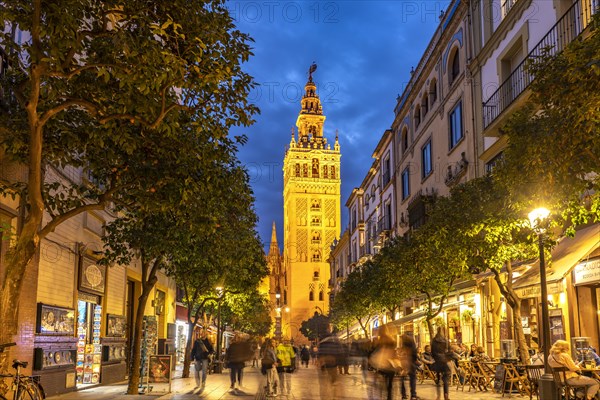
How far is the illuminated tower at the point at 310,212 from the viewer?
119250mm

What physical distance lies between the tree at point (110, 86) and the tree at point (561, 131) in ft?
14.7

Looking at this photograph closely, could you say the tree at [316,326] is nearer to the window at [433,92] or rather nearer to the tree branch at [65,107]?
the window at [433,92]

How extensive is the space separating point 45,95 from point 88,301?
1022 cm

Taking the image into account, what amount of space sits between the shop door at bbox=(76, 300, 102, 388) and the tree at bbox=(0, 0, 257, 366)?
25.7 ft

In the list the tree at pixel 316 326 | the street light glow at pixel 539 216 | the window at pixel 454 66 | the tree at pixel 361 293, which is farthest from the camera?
the tree at pixel 316 326

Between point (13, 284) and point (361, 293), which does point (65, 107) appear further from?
point (361, 293)

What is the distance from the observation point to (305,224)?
397ft

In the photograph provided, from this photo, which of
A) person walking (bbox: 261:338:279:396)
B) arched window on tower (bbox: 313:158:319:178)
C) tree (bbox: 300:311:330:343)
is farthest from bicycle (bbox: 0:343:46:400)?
arched window on tower (bbox: 313:158:319:178)

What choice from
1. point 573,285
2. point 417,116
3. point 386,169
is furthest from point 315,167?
point 573,285

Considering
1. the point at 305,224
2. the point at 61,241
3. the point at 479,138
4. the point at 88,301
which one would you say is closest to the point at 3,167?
the point at 61,241

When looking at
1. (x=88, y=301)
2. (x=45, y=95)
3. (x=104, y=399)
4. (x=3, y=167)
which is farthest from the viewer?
(x=88, y=301)

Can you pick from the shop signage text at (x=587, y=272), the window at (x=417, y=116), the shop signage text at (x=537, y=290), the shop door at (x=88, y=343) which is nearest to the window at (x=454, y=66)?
the window at (x=417, y=116)

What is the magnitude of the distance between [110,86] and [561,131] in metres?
7.09

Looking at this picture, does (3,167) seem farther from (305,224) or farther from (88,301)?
(305,224)
